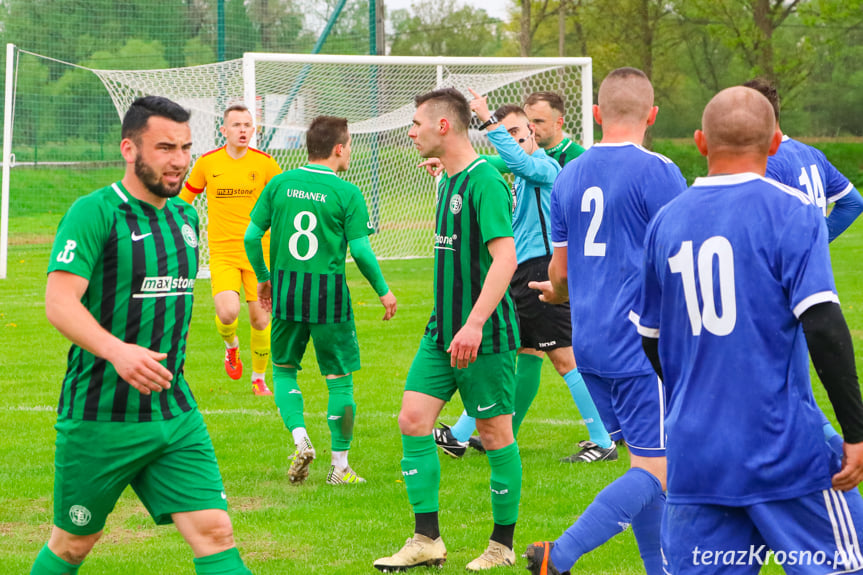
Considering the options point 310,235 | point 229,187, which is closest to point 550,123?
point 310,235

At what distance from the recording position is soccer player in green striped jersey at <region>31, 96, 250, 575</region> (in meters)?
3.56

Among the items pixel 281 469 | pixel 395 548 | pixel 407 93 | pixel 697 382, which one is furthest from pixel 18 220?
pixel 697 382

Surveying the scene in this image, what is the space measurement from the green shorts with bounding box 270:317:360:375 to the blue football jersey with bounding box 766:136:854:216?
9.05 feet

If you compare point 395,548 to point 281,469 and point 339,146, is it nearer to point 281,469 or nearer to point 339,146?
point 281,469

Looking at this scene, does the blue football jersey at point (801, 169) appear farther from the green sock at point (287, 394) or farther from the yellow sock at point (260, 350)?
the yellow sock at point (260, 350)

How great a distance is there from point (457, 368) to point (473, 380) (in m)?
0.11

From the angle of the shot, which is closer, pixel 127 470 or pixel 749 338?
pixel 749 338

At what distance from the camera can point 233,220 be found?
30.9ft

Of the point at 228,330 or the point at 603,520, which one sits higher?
the point at 228,330

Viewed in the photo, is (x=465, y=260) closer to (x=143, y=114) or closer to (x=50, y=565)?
(x=143, y=114)

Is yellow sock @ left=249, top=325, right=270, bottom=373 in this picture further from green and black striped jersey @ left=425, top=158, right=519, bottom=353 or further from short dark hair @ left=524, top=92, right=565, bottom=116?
green and black striped jersey @ left=425, top=158, right=519, bottom=353

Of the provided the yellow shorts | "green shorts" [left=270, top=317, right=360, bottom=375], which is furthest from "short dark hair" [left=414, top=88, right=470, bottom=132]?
the yellow shorts

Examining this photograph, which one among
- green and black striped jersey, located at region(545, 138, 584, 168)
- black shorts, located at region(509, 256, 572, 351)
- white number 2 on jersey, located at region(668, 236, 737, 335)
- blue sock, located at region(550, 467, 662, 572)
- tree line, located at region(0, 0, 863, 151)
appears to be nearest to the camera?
white number 2 on jersey, located at region(668, 236, 737, 335)

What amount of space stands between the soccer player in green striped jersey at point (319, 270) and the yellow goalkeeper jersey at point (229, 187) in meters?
2.74
